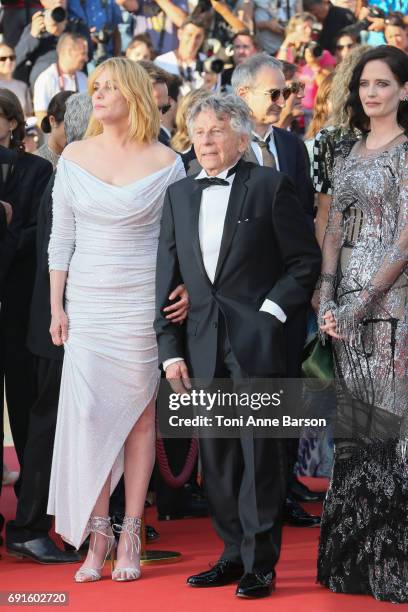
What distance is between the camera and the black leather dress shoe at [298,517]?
6043 millimetres

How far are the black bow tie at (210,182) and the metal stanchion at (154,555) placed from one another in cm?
150

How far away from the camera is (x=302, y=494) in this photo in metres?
6.60

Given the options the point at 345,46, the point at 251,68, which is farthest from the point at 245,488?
the point at 345,46

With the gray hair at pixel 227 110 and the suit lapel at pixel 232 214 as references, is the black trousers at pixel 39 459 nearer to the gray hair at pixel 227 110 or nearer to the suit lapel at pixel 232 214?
the suit lapel at pixel 232 214

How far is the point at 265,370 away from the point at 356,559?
2.67ft

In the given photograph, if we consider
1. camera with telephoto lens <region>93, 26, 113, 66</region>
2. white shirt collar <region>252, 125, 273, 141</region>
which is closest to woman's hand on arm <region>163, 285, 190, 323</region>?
white shirt collar <region>252, 125, 273, 141</region>

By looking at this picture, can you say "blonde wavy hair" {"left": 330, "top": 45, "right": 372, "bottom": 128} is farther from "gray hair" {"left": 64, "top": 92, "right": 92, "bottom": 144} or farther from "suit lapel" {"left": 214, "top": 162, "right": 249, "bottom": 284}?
"gray hair" {"left": 64, "top": 92, "right": 92, "bottom": 144}

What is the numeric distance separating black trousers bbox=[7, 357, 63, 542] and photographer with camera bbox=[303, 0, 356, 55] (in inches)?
257

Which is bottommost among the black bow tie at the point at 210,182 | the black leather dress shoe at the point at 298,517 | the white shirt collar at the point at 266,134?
the black leather dress shoe at the point at 298,517

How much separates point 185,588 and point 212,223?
1425mm

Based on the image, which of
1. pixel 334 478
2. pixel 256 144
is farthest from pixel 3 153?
pixel 334 478

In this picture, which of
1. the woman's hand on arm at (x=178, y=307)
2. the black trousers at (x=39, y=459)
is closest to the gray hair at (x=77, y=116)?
the black trousers at (x=39, y=459)

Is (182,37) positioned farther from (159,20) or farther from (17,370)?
(17,370)

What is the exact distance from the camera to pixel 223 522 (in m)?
4.67
